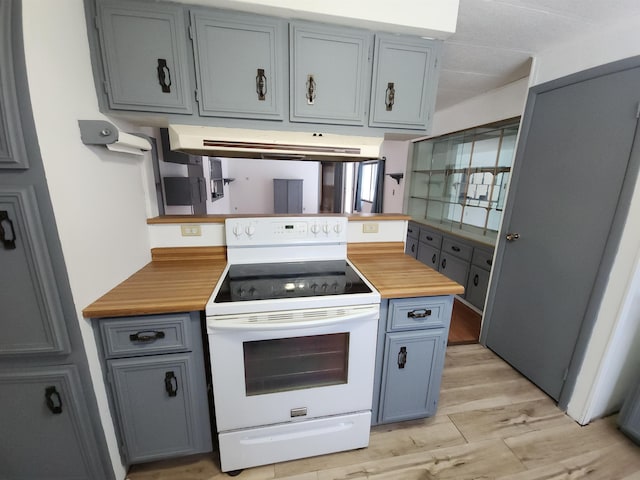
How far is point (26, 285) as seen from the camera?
0.89 metres

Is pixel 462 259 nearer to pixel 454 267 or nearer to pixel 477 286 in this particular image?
pixel 454 267

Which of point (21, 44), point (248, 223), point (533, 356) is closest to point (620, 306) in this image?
point (533, 356)

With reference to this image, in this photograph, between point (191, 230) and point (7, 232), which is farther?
point (191, 230)

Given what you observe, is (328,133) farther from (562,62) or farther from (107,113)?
(562,62)

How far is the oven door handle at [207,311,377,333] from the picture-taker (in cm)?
106

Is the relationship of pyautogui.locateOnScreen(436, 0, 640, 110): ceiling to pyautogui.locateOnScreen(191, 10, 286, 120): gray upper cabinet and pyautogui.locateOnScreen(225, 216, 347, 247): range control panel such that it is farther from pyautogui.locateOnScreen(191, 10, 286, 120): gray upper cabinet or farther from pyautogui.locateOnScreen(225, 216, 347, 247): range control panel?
pyautogui.locateOnScreen(225, 216, 347, 247): range control panel

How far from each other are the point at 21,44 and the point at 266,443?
1.76 metres

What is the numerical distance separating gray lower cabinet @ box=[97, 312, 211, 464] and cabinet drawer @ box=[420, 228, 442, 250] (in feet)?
9.78

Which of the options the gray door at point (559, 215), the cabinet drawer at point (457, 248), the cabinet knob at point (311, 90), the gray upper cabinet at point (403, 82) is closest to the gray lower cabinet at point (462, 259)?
the cabinet drawer at point (457, 248)

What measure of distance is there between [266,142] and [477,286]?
2.53 meters

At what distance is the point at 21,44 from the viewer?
0.77 meters

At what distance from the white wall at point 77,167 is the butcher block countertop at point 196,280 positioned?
0.08 meters

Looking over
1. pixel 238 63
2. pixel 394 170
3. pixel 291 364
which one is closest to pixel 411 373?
pixel 291 364

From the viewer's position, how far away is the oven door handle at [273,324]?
106 cm
